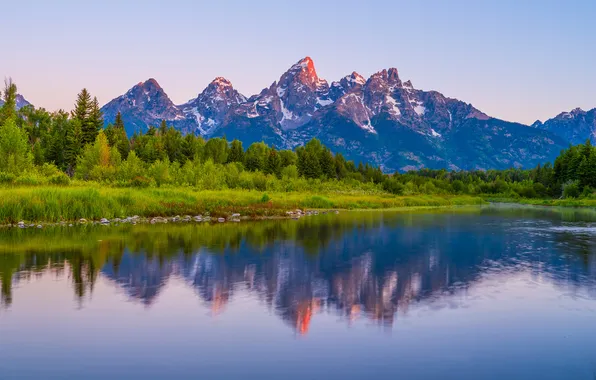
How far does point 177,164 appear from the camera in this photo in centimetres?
9250

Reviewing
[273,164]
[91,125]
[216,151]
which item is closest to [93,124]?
[91,125]

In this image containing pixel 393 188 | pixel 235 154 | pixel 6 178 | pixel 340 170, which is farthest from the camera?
pixel 340 170

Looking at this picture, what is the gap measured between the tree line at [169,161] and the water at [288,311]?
3230 centimetres

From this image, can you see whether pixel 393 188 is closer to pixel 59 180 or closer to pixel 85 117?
pixel 85 117

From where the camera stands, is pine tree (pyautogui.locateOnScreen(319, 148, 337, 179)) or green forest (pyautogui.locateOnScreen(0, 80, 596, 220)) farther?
pine tree (pyautogui.locateOnScreen(319, 148, 337, 179))

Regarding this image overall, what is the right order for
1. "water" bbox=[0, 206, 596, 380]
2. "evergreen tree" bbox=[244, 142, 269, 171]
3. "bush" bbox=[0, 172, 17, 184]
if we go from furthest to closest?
"evergreen tree" bbox=[244, 142, 269, 171] → "bush" bbox=[0, 172, 17, 184] → "water" bbox=[0, 206, 596, 380]

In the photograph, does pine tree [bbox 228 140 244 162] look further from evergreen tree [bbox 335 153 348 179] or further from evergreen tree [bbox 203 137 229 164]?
evergreen tree [bbox 335 153 348 179]

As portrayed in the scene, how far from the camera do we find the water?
11.0 metres

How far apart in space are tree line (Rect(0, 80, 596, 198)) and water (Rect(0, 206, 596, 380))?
32.3 metres

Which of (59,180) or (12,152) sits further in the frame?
(12,152)

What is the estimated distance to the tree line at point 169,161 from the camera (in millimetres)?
68688

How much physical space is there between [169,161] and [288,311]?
96649mm

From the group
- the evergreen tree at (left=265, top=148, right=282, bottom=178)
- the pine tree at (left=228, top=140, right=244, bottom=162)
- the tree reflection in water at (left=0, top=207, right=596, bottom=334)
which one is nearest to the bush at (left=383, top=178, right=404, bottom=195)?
the evergreen tree at (left=265, top=148, right=282, bottom=178)

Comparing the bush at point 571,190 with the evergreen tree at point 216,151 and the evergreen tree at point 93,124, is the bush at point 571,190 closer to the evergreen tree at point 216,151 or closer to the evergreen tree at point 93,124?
the evergreen tree at point 216,151
